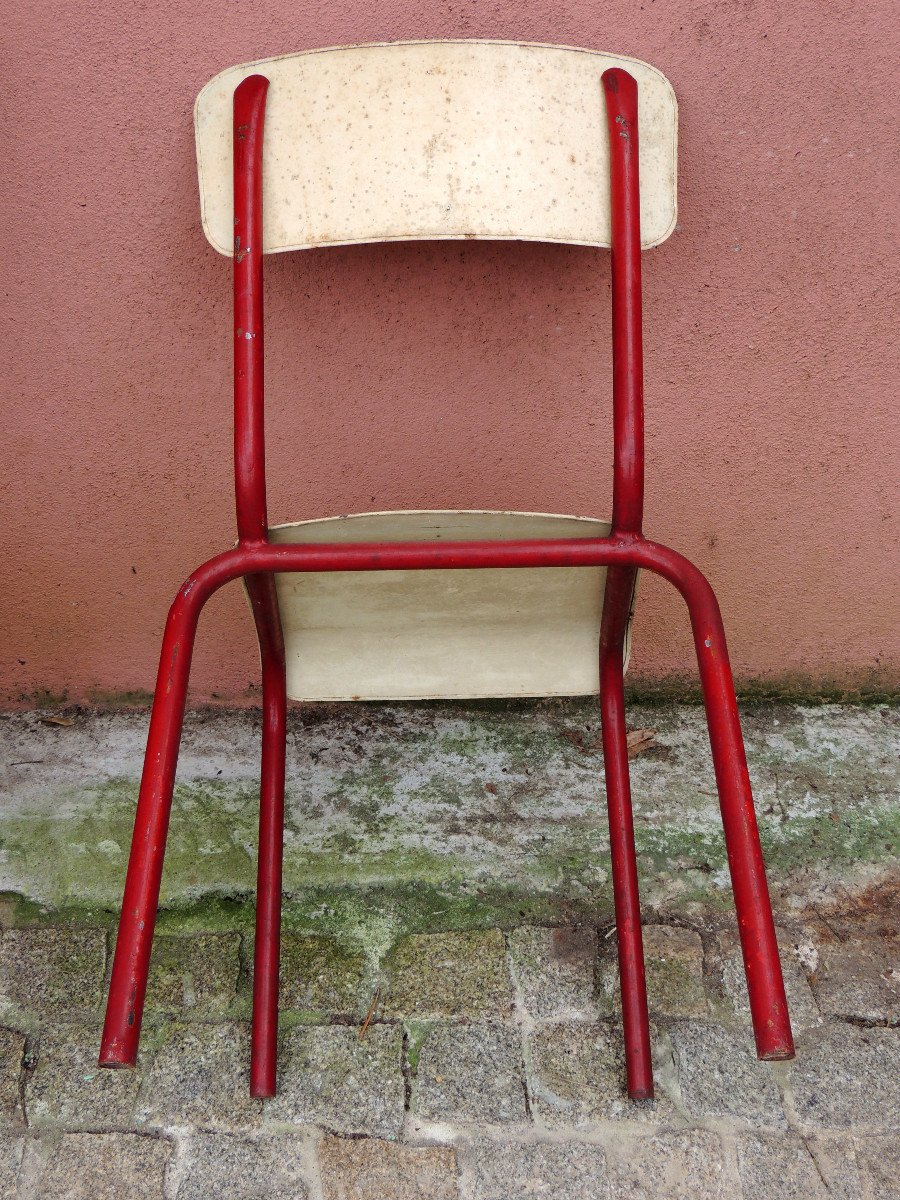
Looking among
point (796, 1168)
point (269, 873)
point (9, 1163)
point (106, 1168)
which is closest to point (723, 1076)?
point (796, 1168)

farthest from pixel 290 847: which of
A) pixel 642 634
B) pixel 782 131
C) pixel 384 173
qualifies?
pixel 782 131

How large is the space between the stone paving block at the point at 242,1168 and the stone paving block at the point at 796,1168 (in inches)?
20.3

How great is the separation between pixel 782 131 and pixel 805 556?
72cm

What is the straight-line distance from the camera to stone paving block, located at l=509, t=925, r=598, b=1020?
1.38 m

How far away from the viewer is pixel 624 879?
1.31 metres

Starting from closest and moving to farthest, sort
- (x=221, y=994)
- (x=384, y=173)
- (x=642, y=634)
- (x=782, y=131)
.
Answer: (x=384, y=173), (x=221, y=994), (x=782, y=131), (x=642, y=634)

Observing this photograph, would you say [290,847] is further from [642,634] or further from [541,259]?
[541,259]

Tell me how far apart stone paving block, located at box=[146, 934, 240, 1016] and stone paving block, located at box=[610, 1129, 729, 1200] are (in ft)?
1.81

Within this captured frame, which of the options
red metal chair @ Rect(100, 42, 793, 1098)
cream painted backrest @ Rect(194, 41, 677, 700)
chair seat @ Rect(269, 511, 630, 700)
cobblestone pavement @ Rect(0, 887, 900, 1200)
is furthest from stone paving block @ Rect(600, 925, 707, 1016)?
cream painted backrest @ Rect(194, 41, 677, 700)

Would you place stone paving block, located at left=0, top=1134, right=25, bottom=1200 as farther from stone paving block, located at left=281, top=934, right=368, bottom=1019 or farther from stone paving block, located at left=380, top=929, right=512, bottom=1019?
stone paving block, located at left=380, top=929, right=512, bottom=1019

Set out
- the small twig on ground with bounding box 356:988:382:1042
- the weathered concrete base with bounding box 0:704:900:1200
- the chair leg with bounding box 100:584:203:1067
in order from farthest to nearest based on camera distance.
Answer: the small twig on ground with bounding box 356:988:382:1042
the weathered concrete base with bounding box 0:704:900:1200
the chair leg with bounding box 100:584:203:1067

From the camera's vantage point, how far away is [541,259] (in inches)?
63.8

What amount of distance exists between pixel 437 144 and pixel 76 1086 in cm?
122

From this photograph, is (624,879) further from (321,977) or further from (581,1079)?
(321,977)
